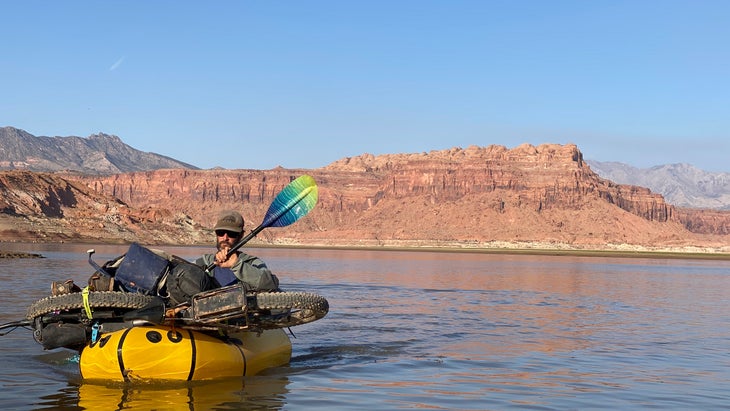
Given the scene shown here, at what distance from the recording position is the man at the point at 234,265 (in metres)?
10.7

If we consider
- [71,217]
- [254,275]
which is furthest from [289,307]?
[71,217]

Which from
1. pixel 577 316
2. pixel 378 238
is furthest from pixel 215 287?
pixel 378 238

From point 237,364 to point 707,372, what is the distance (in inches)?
295

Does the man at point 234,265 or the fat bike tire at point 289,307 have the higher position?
the man at point 234,265

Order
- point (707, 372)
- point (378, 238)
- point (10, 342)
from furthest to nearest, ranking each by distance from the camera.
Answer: point (378, 238), point (10, 342), point (707, 372)

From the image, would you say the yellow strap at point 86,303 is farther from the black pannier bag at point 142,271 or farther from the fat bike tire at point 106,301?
the black pannier bag at point 142,271

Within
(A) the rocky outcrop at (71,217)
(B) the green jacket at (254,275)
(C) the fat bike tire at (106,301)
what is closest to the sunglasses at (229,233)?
(B) the green jacket at (254,275)

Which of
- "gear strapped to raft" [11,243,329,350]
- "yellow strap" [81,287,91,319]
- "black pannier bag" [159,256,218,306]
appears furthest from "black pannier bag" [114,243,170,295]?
"yellow strap" [81,287,91,319]

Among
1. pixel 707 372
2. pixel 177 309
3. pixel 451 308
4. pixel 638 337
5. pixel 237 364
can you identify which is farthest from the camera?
pixel 451 308

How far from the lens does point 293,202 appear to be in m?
11.2

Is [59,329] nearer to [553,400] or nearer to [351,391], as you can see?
[351,391]

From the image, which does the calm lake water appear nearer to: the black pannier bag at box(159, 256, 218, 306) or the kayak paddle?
the black pannier bag at box(159, 256, 218, 306)

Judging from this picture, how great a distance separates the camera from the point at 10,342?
14609 mm

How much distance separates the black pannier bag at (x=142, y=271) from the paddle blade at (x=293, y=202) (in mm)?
1544
